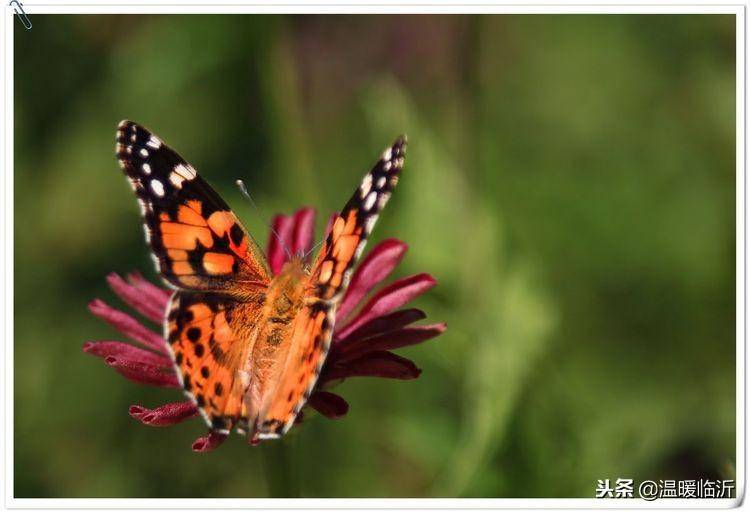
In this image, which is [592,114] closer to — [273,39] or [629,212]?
[629,212]

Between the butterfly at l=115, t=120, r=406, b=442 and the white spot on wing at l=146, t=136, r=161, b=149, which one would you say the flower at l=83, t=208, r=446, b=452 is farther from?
the white spot on wing at l=146, t=136, r=161, b=149

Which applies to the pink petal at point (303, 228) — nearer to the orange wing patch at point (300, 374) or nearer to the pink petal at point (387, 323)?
the pink petal at point (387, 323)

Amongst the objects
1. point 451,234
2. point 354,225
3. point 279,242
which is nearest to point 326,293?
point 354,225

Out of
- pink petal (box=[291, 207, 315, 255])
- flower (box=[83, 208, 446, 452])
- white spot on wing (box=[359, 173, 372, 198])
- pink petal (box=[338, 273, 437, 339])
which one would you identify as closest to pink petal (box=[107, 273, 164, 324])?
flower (box=[83, 208, 446, 452])

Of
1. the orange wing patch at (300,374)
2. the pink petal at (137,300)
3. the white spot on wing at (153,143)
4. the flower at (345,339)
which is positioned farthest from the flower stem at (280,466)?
the white spot on wing at (153,143)

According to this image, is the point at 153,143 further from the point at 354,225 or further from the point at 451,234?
the point at 451,234
